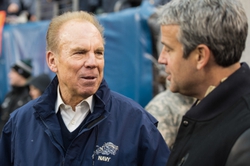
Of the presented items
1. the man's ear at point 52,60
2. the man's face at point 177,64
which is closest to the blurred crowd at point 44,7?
the man's ear at point 52,60

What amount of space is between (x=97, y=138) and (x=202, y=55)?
1.07m

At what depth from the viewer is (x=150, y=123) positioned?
3051mm

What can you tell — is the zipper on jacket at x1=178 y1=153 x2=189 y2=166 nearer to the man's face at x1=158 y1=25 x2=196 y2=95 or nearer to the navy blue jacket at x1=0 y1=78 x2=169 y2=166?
the man's face at x1=158 y1=25 x2=196 y2=95

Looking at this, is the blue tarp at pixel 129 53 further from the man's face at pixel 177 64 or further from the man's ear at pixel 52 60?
the man's face at pixel 177 64

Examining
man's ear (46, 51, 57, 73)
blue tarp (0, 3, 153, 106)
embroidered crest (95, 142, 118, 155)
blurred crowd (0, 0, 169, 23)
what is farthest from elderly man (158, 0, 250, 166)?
blurred crowd (0, 0, 169, 23)

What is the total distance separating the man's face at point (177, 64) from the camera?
2.15m

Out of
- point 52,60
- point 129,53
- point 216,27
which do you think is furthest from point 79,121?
point 129,53

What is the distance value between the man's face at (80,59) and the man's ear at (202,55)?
104 cm

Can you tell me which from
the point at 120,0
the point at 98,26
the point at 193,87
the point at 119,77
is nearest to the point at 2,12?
the point at 120,0

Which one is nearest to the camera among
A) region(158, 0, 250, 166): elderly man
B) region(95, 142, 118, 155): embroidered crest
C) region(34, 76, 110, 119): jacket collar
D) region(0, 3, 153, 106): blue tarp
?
region(158, 0, 250, 166): elderly man

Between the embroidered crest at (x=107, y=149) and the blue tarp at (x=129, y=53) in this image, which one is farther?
the blue tarp at (x=129, y=53)

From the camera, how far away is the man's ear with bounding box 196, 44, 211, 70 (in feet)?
6.77

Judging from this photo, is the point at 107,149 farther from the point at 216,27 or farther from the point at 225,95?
the point at 216,27

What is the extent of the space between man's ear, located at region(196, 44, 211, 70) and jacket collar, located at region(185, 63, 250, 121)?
0.12m
